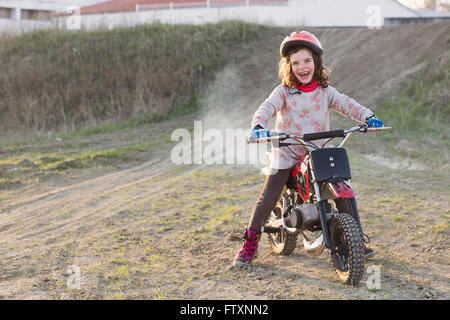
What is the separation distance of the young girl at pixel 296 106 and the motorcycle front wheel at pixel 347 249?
63 centimetres

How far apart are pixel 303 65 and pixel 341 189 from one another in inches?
42.9

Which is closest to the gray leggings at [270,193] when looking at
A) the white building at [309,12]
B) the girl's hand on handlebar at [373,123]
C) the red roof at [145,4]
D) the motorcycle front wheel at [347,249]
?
the motorcycle front wheel at [347,249]

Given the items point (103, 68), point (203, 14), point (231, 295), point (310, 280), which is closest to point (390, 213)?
point (310, 280)

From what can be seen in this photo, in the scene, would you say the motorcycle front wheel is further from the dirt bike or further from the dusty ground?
the dusty ground

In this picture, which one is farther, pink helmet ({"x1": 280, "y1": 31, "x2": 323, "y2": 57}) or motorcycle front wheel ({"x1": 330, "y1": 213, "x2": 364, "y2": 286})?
pink helmet ({"x1": 280, "y1": 31, "x2": 323, "y2": 57})

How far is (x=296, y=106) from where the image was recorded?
3.73 meters

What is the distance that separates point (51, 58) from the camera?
1825 cm

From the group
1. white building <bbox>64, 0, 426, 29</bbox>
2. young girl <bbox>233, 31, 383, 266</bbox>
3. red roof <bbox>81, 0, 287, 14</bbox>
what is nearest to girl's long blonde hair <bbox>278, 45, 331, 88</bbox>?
young girl <bbox>233, 31, 383, 266</bbox>

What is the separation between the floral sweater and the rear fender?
473 millimetres

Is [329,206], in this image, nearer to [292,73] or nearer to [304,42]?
[292,73]

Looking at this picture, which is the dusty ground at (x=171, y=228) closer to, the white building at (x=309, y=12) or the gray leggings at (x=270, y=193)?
the gray leggings at (x=270, y=193)

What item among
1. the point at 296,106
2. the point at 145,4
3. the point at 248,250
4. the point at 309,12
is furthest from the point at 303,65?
the point at 145,4

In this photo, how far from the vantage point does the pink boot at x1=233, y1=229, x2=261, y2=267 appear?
3.88 metres

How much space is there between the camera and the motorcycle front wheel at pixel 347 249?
3182 millimetres
